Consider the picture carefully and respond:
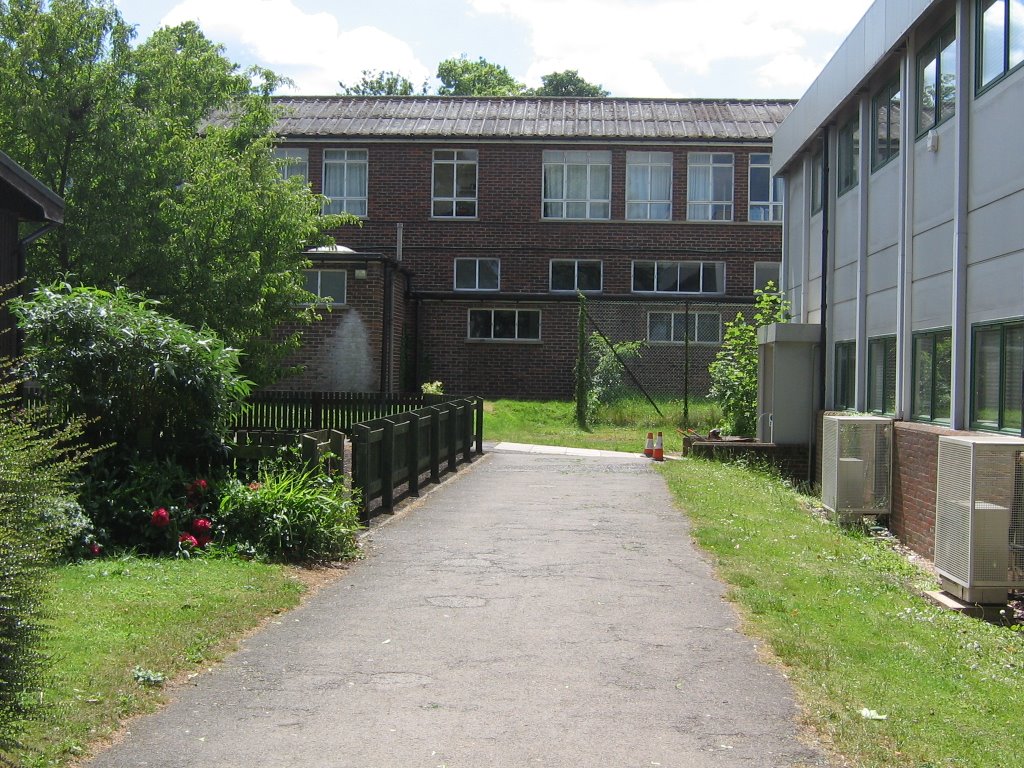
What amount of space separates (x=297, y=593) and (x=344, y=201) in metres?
27.2

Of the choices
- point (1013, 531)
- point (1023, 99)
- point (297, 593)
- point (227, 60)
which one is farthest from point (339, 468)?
point (227, 60)

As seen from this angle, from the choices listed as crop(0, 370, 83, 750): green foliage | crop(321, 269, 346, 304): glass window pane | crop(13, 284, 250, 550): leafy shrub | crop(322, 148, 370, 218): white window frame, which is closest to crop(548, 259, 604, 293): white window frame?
crop(322, 148, 370, 218): white window frame

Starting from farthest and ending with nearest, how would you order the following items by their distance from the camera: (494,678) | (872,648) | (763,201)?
1. (763,201)
2. (872,648)
3. (494,678)

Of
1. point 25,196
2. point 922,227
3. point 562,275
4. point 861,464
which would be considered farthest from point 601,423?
point 25,196

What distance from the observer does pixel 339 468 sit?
1152 cm

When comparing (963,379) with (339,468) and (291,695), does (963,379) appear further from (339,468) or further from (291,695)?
(291,695)

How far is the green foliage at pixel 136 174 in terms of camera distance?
1825 centimetres

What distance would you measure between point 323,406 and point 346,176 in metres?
15.6

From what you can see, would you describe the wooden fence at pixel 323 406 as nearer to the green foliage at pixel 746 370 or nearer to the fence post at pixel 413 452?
the fence post at pixel 413 452

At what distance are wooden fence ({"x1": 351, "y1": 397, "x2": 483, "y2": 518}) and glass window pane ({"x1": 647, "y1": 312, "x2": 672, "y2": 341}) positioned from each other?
13092 millimetres

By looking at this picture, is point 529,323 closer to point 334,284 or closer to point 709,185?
point 334,284

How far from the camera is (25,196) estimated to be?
48.2ft

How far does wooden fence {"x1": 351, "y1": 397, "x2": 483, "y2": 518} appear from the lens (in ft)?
39.6

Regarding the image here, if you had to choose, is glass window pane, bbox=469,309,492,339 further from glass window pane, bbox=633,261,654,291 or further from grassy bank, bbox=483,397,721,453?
glass window pane, bbox=633,261,654,291
